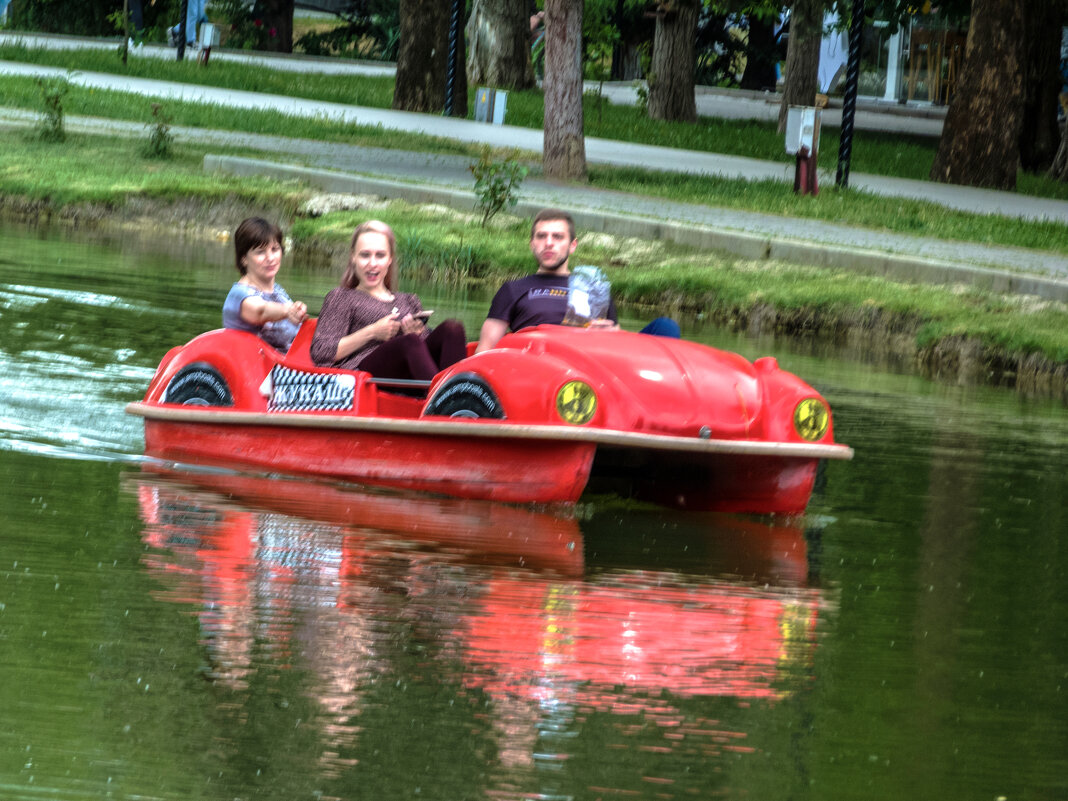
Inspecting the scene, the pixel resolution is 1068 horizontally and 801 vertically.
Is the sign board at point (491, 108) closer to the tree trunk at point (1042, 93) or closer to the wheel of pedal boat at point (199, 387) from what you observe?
the tree trunk at point (1042, 93)

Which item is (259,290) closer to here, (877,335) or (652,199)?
(877,335)

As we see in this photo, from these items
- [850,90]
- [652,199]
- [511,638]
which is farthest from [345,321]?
[850,90]

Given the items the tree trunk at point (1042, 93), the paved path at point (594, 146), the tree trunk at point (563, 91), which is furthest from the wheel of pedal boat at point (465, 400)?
the tree trunk at point (1042, 93)

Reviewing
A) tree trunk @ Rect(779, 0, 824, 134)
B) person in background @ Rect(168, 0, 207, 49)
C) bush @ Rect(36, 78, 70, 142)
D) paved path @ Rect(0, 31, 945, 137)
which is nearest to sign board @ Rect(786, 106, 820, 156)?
bush @ Rect(36, 78, 70, 142)

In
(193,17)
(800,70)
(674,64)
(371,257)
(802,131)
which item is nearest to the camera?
(371,257)

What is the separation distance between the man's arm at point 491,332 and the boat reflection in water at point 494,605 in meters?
0.90

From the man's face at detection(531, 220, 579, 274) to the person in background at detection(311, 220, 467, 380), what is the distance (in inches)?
20.5

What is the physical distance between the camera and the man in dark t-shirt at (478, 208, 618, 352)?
8633mm

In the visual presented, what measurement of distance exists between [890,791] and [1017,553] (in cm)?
331

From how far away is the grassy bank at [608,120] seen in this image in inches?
1073

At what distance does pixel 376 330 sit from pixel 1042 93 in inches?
935

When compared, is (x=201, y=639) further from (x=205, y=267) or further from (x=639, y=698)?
(x=205, y=267)

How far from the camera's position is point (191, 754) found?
4.45m

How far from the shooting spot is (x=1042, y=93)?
1182 inches
